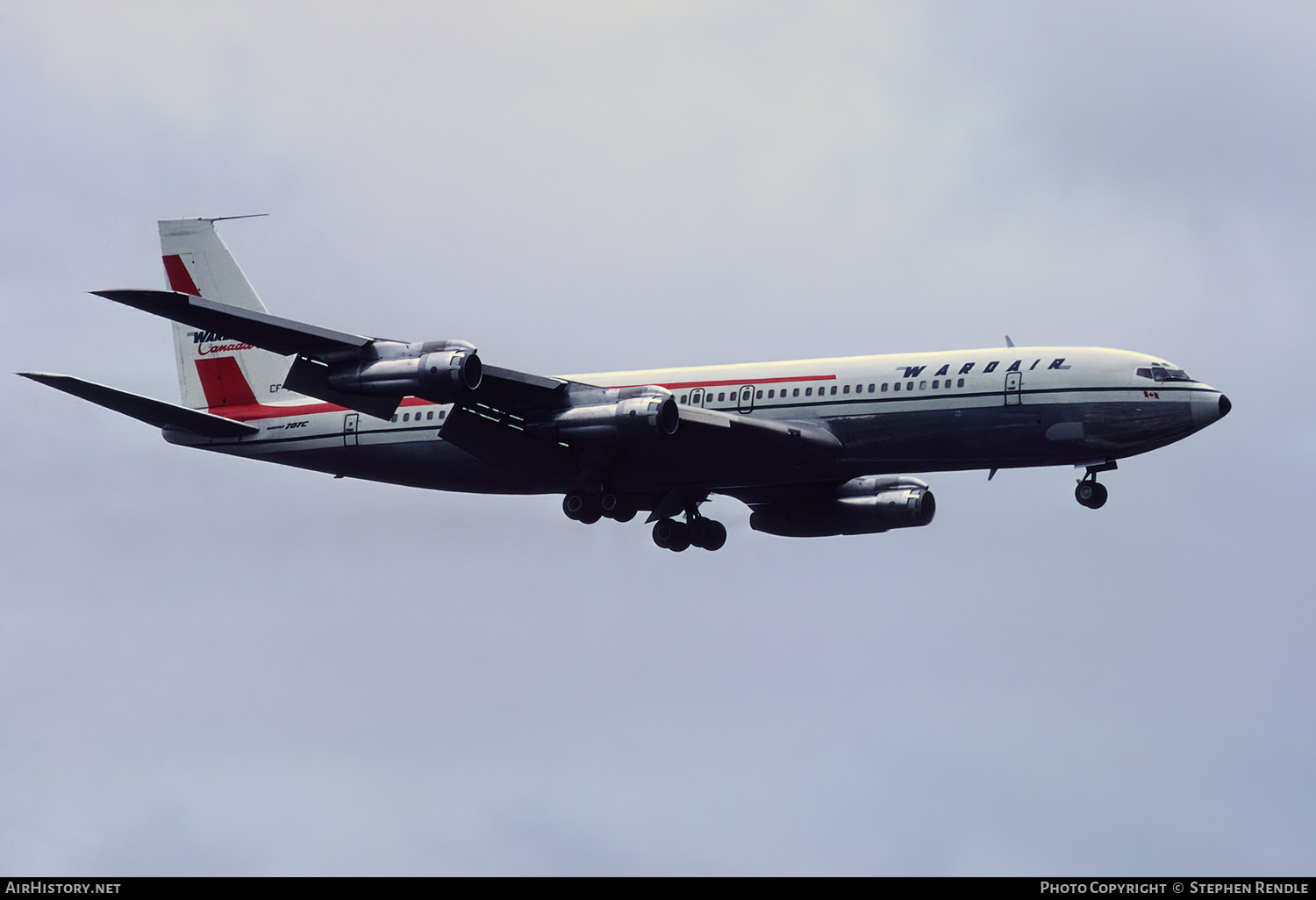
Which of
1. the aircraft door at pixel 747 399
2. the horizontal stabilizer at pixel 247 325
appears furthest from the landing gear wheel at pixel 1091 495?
the horizontal stabilizer at pixel 247 325

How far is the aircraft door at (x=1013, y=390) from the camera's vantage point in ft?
172

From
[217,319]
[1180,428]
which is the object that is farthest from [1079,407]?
[217,319]

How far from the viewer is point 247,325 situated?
49875mm

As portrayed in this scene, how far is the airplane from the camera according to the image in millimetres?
50875

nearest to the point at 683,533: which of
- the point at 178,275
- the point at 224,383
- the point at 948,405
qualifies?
the point at 948,405

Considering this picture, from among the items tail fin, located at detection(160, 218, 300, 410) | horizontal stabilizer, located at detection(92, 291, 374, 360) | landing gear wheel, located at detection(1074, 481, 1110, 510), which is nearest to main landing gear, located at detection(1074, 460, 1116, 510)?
landing gear wheel, located at detection(1074, 481, 1110, 510)

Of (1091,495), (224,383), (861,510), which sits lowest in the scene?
(1091,495)

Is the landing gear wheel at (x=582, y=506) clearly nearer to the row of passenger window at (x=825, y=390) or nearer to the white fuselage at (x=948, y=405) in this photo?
the white fuselage at (x=948, y=405)

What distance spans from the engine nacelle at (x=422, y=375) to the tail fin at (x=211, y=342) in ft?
38.1

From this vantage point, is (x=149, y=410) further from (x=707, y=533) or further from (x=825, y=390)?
(x=825, y=390)

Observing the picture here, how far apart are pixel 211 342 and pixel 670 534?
17.6 m

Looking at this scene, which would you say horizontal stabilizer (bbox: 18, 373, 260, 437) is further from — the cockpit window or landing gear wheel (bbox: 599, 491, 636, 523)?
the cockpit window

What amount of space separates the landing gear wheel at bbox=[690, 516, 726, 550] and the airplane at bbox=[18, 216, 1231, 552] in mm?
992

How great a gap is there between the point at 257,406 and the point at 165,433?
322cm
